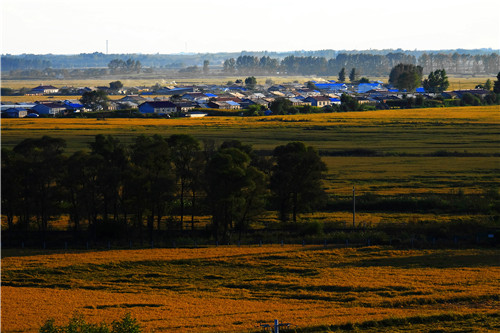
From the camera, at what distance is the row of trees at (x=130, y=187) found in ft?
83.0

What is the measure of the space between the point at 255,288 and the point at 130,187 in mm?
8031

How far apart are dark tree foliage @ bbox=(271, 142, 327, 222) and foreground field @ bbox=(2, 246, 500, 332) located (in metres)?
4.51

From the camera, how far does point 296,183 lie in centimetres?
2788

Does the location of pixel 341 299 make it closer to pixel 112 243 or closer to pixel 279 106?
pixel 112 243

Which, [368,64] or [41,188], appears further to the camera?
[368,64]

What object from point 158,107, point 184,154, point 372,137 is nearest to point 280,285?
point 184,154

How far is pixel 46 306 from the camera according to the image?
56.1 feet

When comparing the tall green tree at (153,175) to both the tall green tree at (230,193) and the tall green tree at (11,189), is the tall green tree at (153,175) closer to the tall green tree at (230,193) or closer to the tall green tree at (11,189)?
the tall green tree at (230,193)

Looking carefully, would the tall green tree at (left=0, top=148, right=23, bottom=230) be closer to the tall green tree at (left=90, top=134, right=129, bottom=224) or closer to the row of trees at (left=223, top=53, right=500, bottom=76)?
the tall green tree at (left=90, top=134, right=129, bottom=224)

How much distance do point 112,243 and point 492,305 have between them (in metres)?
12.4

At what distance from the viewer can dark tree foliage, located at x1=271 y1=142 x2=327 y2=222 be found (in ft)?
91.1

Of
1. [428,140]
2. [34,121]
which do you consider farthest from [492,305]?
[34,121]

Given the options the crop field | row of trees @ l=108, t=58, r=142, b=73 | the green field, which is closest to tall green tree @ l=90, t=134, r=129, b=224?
the green field

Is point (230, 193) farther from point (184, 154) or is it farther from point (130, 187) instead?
point (130, 187)
